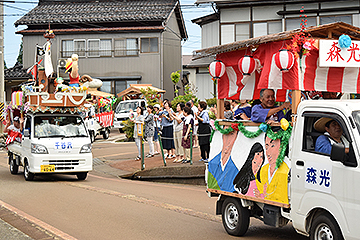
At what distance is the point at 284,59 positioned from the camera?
6.99 metres

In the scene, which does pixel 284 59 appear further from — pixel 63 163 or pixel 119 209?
pixel 63 163

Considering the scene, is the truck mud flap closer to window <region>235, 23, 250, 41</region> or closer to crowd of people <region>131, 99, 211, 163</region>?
crowd of people <region>131, 99, 211, 163</region>

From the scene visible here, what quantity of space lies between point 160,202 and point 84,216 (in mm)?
2127

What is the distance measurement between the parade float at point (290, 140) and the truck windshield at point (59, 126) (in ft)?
23.4

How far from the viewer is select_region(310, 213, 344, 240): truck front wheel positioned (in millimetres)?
5562

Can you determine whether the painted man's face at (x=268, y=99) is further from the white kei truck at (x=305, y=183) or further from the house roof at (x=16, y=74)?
the house roof at (x=16, y=74)

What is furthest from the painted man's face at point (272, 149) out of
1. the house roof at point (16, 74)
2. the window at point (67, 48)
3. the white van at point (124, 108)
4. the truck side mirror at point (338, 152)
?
the house roof at point (16, 74)

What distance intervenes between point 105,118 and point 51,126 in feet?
49.7

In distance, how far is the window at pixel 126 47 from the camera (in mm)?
40156

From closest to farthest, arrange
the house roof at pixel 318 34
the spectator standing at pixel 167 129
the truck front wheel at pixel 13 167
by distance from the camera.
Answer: the house roof at pixel 318 34 → the truck front wheel at pixel 13 167 → the spectator standing at pixel 167 129

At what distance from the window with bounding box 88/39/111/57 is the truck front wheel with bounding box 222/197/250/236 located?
3389cm

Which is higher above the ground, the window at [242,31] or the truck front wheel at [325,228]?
the window at [242,31]

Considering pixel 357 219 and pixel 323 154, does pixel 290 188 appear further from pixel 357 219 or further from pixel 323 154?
pixel 357 219

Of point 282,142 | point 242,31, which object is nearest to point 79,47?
point 242,31
